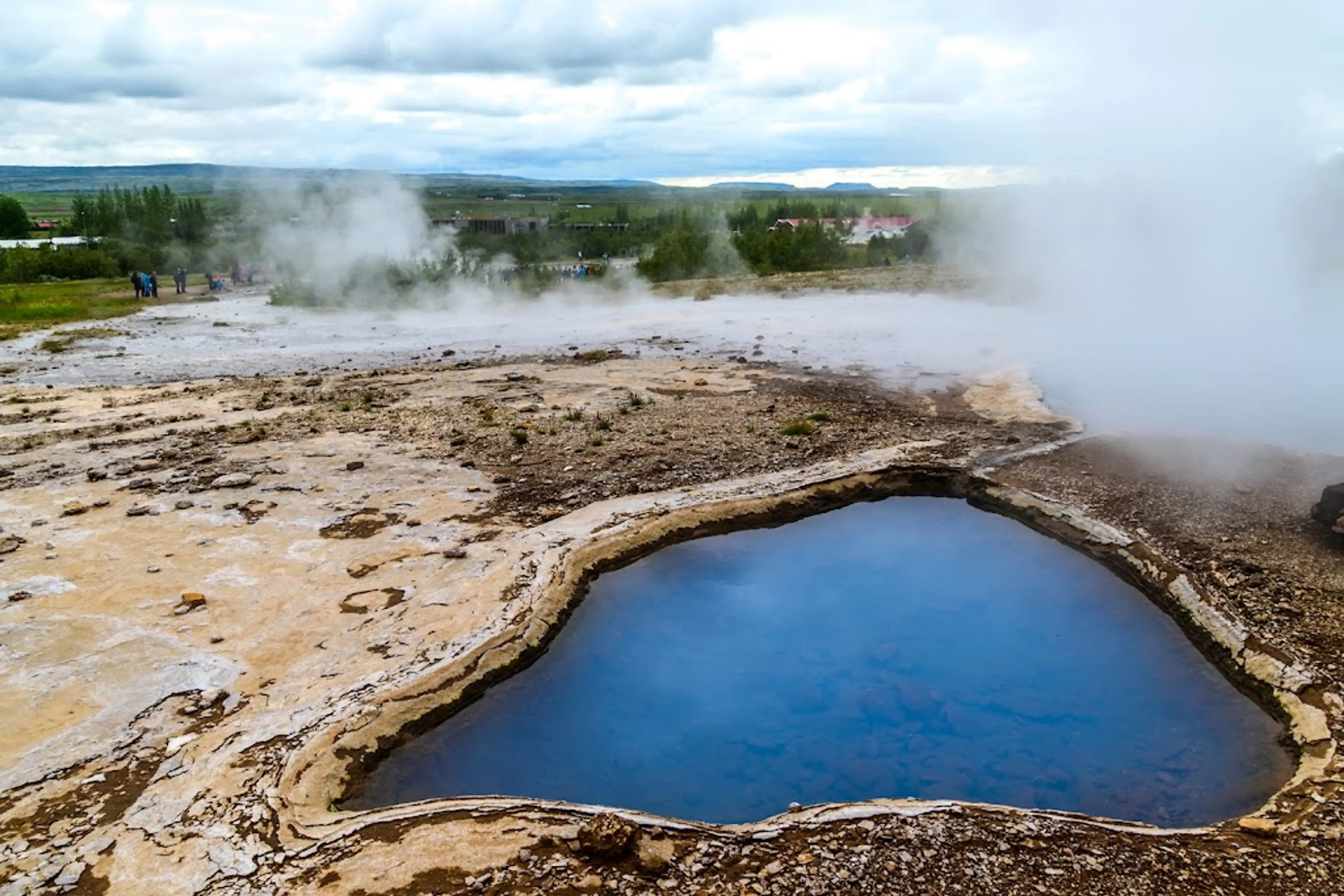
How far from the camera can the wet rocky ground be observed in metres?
3.59

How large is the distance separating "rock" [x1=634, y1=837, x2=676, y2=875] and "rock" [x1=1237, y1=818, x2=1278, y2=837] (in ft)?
7.33

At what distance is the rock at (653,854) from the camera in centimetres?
354

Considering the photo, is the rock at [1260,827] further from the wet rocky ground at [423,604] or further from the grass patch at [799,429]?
the grass patch at [799,429]

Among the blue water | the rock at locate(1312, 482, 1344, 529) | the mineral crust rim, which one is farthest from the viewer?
the rock at locate(1312, 482, 1344, 529)


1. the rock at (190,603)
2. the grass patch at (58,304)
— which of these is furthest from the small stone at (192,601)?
the grass patch at (58,304)

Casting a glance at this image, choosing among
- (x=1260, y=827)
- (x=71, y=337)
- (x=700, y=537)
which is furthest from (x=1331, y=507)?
(x=71, y=337)

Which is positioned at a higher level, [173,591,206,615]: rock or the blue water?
[173,591,206,615]: rock

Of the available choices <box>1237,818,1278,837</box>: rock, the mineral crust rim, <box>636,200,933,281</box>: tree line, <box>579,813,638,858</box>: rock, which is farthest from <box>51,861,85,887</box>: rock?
<box>636,200,933,281</box>: tree line

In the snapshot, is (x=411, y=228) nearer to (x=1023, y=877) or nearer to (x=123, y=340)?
(x=123, y=340)

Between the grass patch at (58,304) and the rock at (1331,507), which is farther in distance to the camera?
the grass patch at (58,304)

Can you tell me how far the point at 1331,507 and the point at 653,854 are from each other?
522cm

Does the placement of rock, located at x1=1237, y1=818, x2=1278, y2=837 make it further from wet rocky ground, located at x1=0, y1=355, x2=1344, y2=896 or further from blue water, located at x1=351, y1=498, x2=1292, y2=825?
blue water, located at x1=351, y1=498, x2=1292, y2=825

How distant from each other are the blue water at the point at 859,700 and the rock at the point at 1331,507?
1.44 metres

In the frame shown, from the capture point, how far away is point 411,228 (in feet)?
86.9
